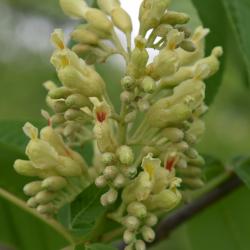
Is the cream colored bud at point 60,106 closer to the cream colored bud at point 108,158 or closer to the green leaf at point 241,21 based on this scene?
the cream colored bud at point 108,158

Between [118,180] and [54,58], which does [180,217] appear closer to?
[118,180]

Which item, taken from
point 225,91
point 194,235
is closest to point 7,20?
point 225,91

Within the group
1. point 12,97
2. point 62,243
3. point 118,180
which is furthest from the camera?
point 12,97

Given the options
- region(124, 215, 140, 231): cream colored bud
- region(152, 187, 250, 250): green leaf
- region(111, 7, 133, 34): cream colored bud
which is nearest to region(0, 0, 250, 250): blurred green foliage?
region(152, 187, 250, 250): green leaf

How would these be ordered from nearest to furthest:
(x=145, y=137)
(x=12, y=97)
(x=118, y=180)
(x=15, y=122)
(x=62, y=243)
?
(x=118, y=180)
(x=145, y=137)
(x=15, y=122)
(x=62, y=243)
(x=12, y=97)

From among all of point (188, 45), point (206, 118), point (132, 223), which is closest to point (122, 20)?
point (188, 45)

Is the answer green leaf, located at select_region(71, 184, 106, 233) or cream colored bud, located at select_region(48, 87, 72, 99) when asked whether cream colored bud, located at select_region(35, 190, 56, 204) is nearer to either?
green leaf, located at select_region(71, 184, 106, 233)
